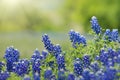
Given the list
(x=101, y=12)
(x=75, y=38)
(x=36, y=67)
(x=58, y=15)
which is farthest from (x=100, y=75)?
(x=58, y=15)

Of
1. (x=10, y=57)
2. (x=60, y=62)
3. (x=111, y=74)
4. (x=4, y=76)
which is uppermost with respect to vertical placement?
(x=10, y=57)

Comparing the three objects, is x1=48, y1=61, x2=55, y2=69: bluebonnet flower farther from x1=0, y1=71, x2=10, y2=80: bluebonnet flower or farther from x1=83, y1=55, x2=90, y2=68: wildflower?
x1=0, y1=71, x2=10, y2=80: bluebonnet flower

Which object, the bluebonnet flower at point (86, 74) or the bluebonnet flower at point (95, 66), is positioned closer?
the bluebonnet flower at point (86, 74)

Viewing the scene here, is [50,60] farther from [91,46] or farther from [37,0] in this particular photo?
[37,0]

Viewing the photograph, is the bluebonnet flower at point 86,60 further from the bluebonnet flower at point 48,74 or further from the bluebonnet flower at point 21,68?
the bluebonnet flower at point 21,68

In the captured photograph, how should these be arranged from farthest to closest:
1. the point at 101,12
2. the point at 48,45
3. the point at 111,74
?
the point at 101,12
the point at 48,45
the point at 111,74

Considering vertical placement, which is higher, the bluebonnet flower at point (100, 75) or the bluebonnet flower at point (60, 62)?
the bluebonnet flower at point (60, 62)

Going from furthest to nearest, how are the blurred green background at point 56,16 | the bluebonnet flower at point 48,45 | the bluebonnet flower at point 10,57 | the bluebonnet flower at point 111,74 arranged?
1. the blurred green background at point 56,16
2. the bluebonnet flower at point 48,45
3. the bluebonnet flower at point 10,57
4. the bluebonnet flower at point 111,74

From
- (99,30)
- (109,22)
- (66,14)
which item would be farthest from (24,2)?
(99,30)

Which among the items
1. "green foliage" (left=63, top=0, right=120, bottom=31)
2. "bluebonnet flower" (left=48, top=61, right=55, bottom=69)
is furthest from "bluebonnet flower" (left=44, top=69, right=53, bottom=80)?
"green foliage" (left=63, top=0, right=120, bottom=31)

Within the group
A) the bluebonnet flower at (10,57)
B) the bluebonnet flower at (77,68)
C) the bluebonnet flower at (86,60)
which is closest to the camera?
the bluebonnet flower at (77,68)

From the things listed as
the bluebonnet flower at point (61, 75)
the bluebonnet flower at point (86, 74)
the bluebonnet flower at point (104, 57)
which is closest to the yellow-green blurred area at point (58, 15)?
the bluebonnet flower at point (104, 57)

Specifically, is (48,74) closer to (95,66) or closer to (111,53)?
(95,66)
